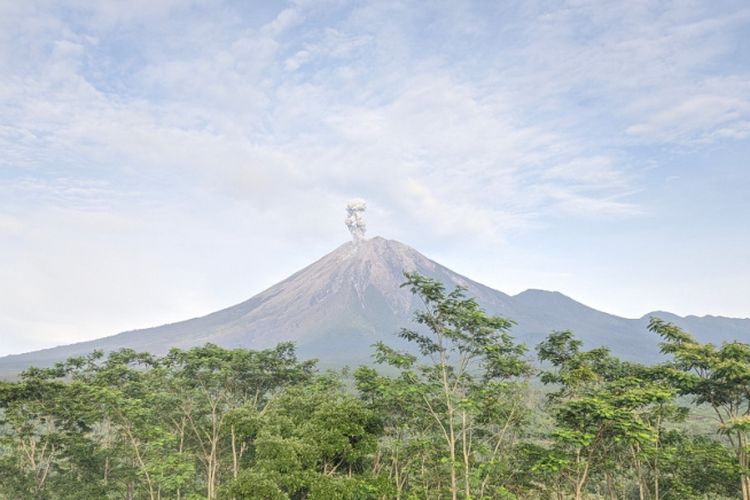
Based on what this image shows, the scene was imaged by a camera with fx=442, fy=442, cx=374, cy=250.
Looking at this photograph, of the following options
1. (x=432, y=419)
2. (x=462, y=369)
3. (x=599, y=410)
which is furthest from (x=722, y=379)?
(x=432, y=419)

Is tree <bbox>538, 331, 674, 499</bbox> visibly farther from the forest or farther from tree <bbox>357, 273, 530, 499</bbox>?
tree <bbox>357, 273, 530, 499</bbox>

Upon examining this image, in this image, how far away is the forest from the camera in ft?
61.3

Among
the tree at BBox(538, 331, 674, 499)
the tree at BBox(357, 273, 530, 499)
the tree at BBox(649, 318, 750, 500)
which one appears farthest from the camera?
the tree at BBox(357, 273, 530, 499)

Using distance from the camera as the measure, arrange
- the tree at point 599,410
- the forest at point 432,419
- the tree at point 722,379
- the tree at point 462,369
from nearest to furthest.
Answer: the tree at point 599,410
the tree at point 722,379
the forest at point 432,419
the tree at point 462,369

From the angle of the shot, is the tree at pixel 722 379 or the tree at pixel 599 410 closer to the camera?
the tree at pixel 599 410

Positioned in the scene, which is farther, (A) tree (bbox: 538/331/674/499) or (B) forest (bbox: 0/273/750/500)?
(B) forest (bbox: 0/273/750/500)

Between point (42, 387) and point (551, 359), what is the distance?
30810 mm

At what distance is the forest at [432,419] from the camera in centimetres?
1867

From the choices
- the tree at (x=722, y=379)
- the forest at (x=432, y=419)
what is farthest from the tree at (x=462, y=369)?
the tree at (x=722, y=379)

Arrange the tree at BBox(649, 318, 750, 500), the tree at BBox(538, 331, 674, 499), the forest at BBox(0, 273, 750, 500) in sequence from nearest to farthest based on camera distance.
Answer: the tree at BBox(538, 331, 674, 499) → the tree at BBox(649, 318, 750, 500) → the forest at BBox(0, 273, 750, 500)

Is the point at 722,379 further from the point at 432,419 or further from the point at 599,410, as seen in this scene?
the point at 432,419

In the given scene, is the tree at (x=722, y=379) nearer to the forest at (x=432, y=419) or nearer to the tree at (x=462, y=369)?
the forest at (x=432, y=419)

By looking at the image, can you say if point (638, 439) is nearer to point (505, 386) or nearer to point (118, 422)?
point (505, 386)

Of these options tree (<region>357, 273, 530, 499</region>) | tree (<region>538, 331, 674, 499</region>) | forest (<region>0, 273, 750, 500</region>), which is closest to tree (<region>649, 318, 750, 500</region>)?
forest (<region>0, 273, 750, 500</region>)
